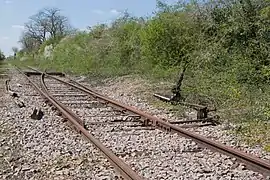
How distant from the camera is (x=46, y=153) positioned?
6.67 metres

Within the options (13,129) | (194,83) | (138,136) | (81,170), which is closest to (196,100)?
(194,83)

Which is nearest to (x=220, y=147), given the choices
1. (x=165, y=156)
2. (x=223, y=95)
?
(x=165, y=156)

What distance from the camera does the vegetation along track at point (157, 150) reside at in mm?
5641

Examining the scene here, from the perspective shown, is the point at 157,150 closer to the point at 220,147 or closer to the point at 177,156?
the point at 177,156

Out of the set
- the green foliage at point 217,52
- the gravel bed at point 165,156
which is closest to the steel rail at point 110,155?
the gravel bed at point 165,156

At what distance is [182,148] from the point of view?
6.95 metres

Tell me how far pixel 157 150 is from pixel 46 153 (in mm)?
1783

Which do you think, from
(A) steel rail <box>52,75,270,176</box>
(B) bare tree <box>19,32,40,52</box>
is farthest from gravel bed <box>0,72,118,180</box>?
(B) bare tree <box>19,32,40,52</box>

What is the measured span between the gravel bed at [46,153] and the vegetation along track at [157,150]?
221mm

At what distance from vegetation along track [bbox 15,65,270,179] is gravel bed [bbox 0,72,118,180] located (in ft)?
0.72

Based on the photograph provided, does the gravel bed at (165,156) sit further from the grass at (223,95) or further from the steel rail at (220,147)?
the grass at (223,95)

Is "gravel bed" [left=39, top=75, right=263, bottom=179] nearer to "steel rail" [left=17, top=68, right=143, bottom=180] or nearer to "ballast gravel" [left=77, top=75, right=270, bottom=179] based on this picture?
"ballast gravel" [left=77, top=75, right=270, bottom=179]

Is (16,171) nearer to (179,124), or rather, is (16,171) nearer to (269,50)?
(179,124)

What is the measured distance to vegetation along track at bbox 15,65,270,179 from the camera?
5641mm
